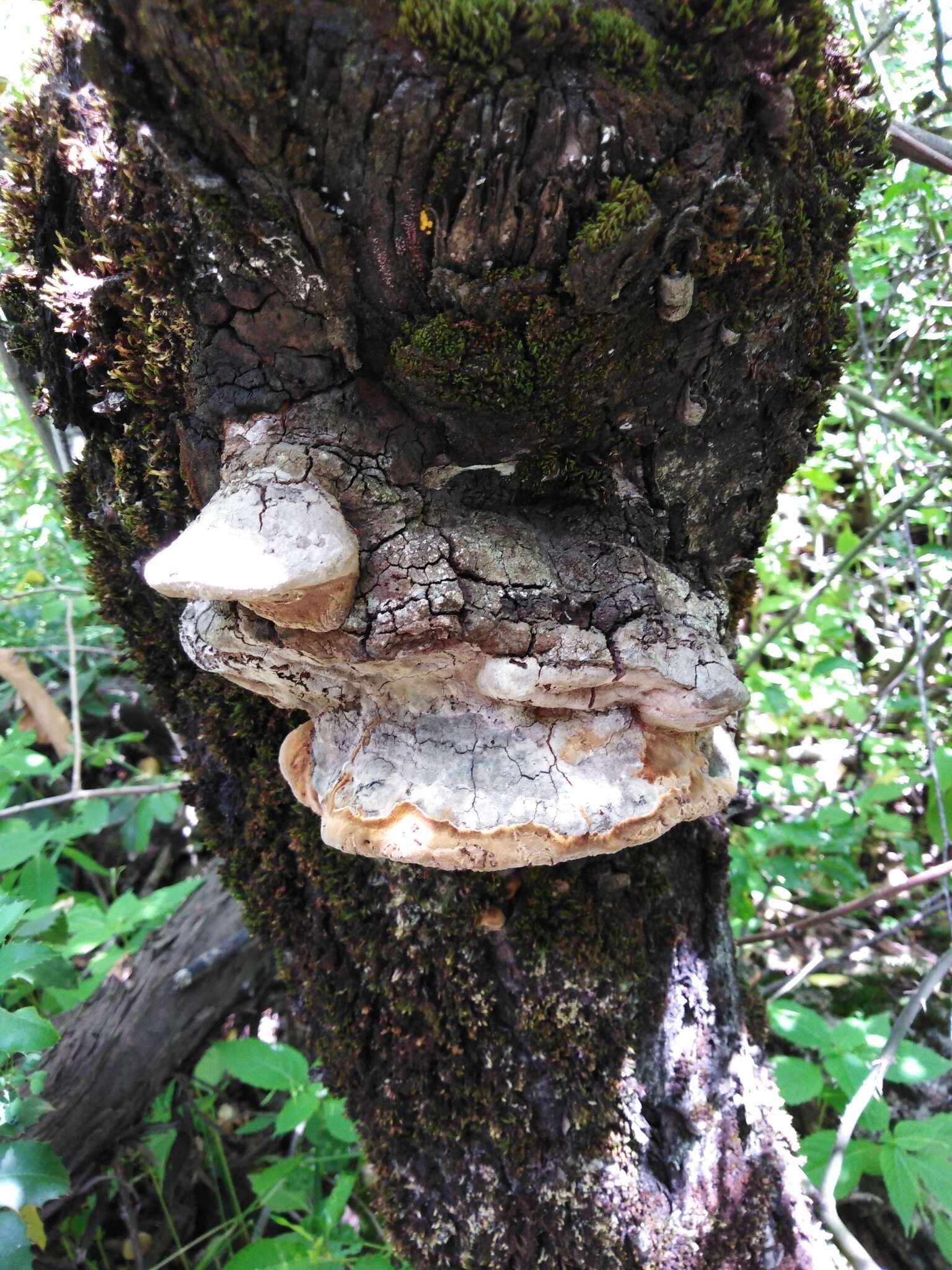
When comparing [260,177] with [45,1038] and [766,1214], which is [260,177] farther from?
[766,1214]

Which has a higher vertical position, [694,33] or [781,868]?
[694,33]

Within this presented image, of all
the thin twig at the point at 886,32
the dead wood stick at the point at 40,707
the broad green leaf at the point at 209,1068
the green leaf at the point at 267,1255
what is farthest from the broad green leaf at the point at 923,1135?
the dead wood stick at the point at 40,707

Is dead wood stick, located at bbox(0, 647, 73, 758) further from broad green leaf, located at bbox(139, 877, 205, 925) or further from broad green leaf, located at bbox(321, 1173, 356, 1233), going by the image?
broad green leaf, located at bbox(321, 1173, 356, 1233)

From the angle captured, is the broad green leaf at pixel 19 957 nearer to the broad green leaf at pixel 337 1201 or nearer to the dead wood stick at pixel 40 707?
the broad green leaf at pixel 337 1201

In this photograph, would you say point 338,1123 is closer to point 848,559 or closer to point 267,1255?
point 267,1255

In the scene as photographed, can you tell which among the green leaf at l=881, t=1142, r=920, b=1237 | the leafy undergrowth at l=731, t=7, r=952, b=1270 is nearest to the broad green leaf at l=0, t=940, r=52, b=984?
the leafy undergrowth at l=731, t=7, r=952, b=1270

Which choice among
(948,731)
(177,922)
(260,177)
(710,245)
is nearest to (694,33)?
(710,245)

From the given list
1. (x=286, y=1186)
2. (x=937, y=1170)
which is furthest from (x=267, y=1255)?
(x=937, y=1170)
